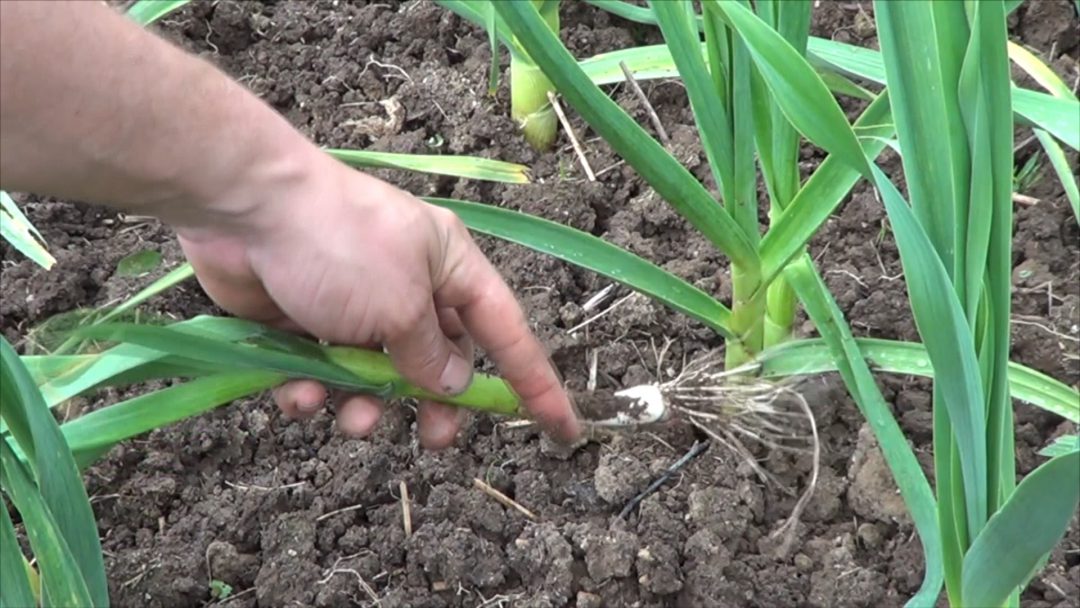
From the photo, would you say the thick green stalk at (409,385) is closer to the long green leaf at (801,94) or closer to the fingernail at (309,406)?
the fingernail at (309,406)

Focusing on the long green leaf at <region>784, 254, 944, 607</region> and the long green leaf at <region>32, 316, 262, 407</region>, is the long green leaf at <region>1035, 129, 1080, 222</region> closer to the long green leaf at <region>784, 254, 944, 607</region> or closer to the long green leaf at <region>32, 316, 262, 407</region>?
the long green leaf at <region>784, 254, 944, 607</region>

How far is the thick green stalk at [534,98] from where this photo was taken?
140 centimetres

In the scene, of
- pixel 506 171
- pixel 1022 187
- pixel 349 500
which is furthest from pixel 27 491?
pixel 1022 187

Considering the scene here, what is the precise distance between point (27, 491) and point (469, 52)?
0.95 meters

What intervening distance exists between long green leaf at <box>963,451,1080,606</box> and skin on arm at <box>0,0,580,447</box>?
0.37 metres

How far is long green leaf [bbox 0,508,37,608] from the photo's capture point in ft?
2.56

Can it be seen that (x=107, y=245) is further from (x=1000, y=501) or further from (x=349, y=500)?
(x=1000, y=501)

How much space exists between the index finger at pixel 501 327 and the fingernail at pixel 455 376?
1.0 inches

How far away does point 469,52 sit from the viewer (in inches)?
61.4

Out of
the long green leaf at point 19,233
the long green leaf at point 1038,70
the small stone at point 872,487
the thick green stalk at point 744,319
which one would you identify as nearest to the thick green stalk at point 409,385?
the thick green stalk at point 744,319

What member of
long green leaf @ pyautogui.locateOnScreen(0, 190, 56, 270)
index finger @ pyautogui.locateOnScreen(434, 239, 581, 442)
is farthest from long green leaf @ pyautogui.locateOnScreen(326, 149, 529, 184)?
long green leaf @ pyautogui.locateOnScreen(0, 190, 56, 270)

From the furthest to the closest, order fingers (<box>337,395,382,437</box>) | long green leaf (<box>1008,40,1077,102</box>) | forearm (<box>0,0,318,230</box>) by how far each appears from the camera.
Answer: long green leaf (<box>1008,40,1077,102</box>) → fingers (<box>337,395,382,437</box>) → forearm (<box>0,0,318,230</box>)

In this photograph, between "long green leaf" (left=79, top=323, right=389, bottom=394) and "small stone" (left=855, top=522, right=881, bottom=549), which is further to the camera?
"small stone" (left=855, top=522, right=881, bottom=549)

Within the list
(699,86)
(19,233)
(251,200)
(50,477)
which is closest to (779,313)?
(699,86)
